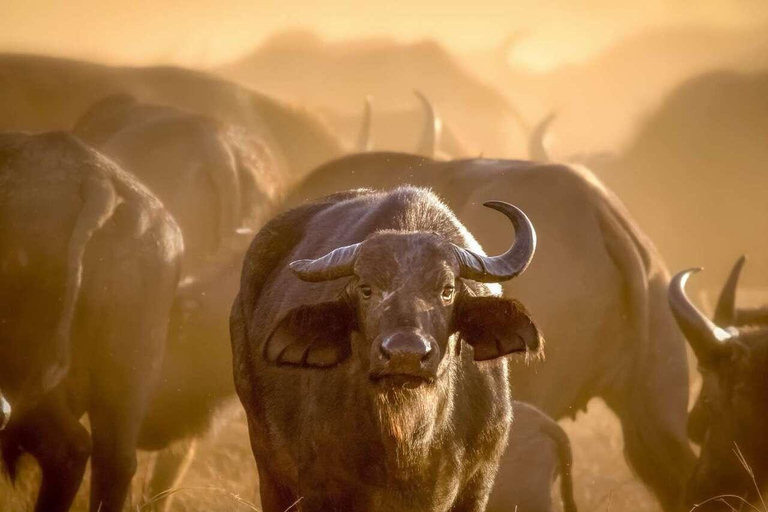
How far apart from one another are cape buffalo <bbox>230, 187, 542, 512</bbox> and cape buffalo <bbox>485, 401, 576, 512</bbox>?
5.85ft

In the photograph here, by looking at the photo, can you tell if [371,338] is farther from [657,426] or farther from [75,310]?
[657,426]

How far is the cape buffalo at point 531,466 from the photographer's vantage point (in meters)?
6.79

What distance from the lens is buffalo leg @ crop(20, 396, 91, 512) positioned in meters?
6.91

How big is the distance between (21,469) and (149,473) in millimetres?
2269

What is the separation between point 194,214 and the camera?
37.5 feet

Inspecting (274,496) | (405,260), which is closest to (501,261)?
(405,260)

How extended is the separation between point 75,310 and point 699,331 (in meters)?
3.34

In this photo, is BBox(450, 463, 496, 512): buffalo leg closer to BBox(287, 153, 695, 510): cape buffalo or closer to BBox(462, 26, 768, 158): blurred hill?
BBox(287, 153, 695, 510): cape buffalo

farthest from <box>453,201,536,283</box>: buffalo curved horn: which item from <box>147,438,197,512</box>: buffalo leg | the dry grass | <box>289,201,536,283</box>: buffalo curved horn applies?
<box>147,438,197,512</box>: buffalo leg

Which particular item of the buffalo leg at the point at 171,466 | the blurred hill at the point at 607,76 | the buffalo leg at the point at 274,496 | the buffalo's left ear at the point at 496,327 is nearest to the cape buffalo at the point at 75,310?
the buffalo leg at the point at 171,466

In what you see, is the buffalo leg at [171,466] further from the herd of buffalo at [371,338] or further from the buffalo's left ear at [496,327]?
the buffalo's left ear at [496,327]

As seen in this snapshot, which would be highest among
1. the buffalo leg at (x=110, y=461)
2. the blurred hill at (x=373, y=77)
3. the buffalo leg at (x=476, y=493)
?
the buffalo leg at (x=476, y=493)

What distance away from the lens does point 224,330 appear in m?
8.70

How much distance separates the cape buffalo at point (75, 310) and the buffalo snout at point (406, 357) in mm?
2937
